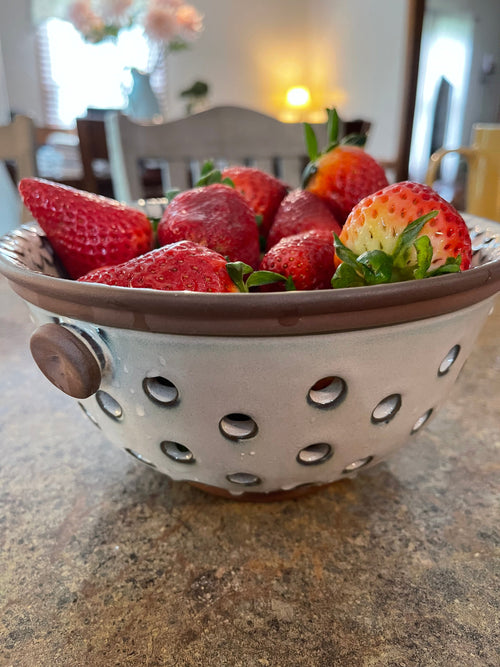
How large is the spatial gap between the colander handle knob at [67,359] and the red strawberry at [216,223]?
142mm

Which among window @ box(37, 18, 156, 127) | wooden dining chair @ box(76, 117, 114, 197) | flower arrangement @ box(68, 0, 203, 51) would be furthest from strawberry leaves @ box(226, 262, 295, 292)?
window @ box(37, 18, 156, 127)

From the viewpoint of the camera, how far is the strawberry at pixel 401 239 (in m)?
0.25

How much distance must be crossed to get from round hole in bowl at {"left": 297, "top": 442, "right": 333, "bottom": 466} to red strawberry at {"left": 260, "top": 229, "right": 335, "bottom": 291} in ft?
0.31

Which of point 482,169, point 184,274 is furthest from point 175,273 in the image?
point 482,169

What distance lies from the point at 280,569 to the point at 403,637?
7 cm

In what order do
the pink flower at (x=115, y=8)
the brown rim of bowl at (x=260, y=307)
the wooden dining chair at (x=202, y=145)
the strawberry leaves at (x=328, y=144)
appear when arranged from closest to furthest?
the brown rim of bowl at (x=260, y=307), the strawberry leaves at (x=328, y=144), the wooden dining chair at (x=202, y=145), the pink flower at (x=115, y=8)

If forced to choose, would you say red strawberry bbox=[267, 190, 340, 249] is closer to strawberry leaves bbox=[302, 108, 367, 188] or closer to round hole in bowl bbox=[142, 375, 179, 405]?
strawberry leaves bbox=[302, 108, 367, 188]

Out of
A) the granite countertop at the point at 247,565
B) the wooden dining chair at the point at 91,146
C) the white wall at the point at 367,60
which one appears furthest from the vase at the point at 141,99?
the granite countertop at the point at 247,565

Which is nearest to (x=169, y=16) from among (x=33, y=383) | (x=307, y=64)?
(x=33, y=383)

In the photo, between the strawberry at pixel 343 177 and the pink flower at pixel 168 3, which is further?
the pink flower at pixel 168 3

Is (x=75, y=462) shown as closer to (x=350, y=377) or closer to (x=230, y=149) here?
(x=350, y=377)

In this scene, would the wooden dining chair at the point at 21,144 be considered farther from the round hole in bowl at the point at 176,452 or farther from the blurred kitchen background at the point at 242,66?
the blurred kitchen background at the point at 242,66

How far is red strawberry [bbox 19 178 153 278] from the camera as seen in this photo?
1.16 ft

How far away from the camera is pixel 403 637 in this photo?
244mm
